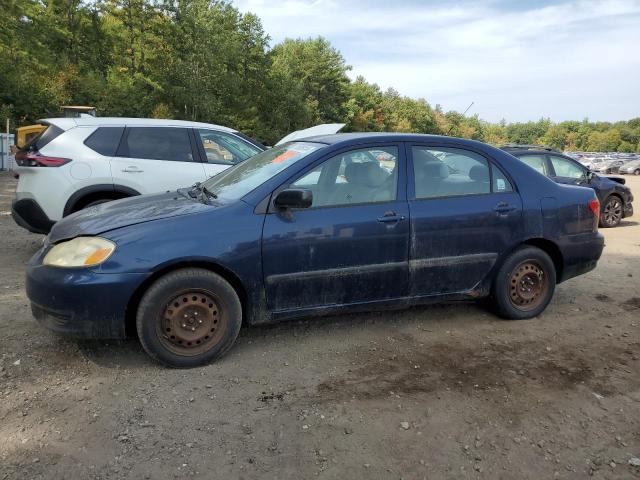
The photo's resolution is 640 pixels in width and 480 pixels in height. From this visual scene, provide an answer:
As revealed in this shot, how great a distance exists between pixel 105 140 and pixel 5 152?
16.3 meters

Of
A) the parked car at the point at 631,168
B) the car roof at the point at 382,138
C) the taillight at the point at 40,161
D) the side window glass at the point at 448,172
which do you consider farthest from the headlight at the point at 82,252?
the parked car at the point at 631,168

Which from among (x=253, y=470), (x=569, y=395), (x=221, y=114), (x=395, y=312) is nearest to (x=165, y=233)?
(x=253, y=470)

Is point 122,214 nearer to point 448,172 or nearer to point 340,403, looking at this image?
point 340,403

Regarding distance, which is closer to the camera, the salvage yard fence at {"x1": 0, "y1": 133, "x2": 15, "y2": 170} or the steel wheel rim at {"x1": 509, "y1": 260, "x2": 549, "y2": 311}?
the steel wheel rim at {"x1": 509, "y1": 260, "x2": 549, "y2": 311}

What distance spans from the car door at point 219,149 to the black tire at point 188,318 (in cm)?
317

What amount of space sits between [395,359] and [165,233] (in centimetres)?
186

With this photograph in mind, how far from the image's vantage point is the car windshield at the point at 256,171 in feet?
13.2

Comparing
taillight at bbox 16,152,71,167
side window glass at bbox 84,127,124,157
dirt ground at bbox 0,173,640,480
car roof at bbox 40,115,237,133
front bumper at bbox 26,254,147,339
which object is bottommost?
dirt ground at bbox 0,173,640,480

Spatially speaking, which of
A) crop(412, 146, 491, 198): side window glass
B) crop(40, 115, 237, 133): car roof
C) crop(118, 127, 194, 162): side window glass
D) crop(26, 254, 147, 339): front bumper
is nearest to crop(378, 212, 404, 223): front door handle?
crop(412, 146, 491, 198): side window glass

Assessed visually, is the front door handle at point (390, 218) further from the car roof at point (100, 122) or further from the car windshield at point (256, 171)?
the car roof at point (100, 122)

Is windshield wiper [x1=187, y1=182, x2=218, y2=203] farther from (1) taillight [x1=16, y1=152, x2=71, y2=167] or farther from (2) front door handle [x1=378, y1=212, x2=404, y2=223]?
(1) taillight [x1=16, y1=152, x2=71, y2=167]

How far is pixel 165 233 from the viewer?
352 cm

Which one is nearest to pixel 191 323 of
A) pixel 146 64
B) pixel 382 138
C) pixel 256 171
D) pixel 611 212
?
pixel 256 171

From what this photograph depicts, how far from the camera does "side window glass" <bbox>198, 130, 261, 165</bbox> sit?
669 cm
